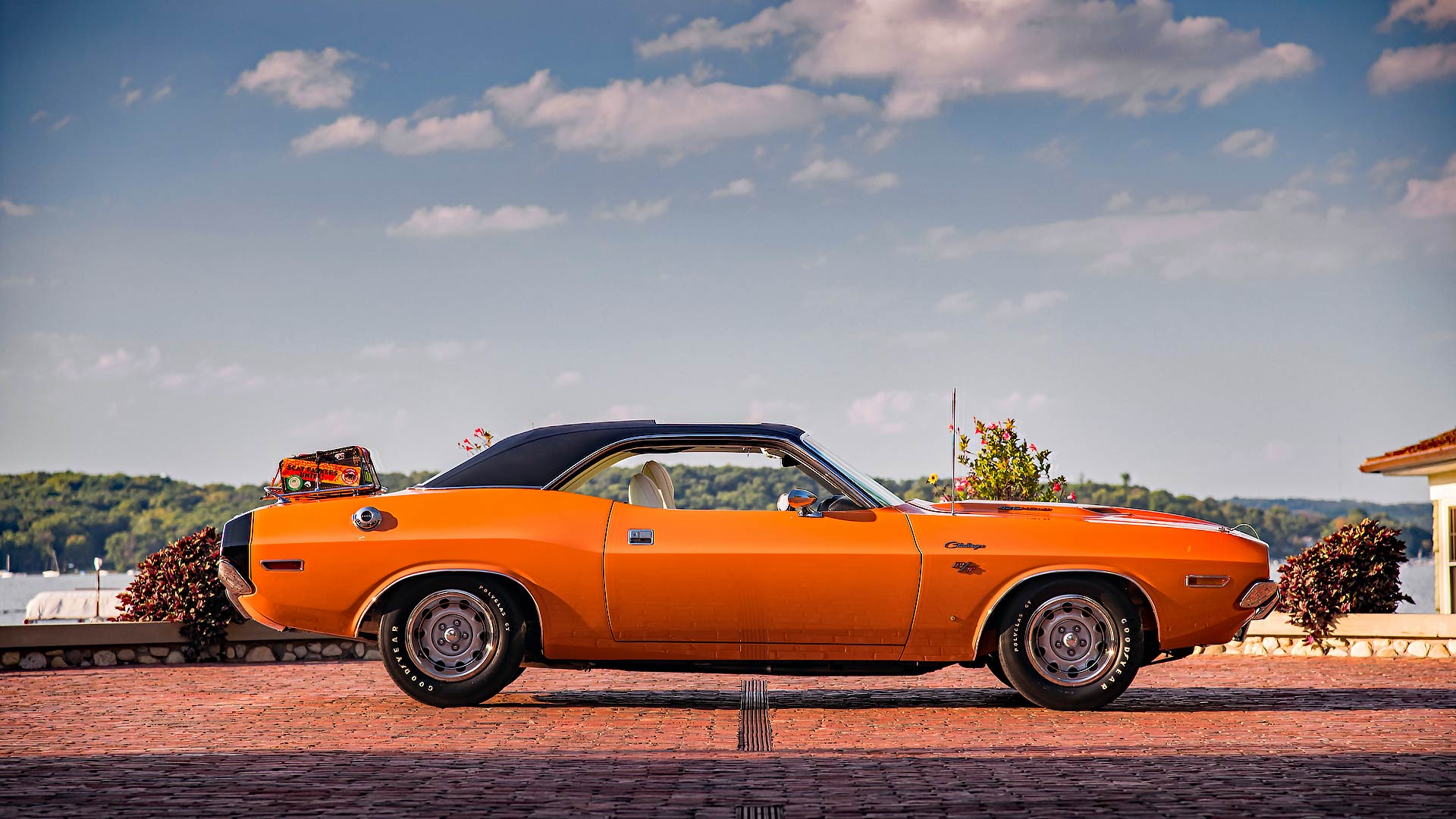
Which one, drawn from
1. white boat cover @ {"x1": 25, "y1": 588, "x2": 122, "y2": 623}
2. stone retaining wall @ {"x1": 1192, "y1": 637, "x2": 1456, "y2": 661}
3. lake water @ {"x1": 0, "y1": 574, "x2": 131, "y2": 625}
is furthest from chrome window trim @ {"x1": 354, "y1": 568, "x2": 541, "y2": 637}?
lake water @ {"x1": 0, "y1": 574, "x2": 131, "y2": 625}

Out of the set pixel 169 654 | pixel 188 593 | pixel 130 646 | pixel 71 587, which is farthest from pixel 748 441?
pixel 71 587

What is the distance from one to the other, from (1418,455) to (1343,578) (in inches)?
185

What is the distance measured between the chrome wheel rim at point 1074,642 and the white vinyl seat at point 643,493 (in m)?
2.42

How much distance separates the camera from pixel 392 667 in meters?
8.80

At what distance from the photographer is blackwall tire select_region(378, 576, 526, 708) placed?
8.76 metres

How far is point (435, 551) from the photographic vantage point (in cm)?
873

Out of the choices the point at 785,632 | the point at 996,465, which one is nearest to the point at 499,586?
the point at 785,632

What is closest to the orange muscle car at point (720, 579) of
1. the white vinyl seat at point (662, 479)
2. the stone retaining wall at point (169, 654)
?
the white vinyl seat at point (662, 479)

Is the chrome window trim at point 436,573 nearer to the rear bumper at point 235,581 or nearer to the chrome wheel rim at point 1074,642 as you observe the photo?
the rear bumper at point 235,581

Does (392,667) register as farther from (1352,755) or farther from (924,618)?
(1352,755)

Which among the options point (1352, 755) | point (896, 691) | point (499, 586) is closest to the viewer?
point (1352, 755)

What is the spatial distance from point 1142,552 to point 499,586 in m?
3.88

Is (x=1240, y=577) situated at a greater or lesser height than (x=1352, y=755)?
greater

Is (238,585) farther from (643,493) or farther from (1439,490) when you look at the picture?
(1439,490)
